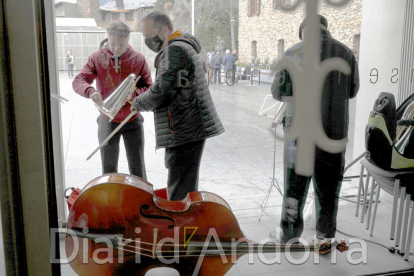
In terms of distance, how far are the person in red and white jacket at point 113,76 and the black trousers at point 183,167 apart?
0.79ft

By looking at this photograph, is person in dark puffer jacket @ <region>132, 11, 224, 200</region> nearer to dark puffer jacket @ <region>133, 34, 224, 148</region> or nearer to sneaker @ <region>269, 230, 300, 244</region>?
dark puffer jacket @ <region>133, 34, 224, 148</region>

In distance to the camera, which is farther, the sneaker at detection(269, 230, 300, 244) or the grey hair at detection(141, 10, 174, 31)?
the sneaker at detection(269, 230, 300, 244)

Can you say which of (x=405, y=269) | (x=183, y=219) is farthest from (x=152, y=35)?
(x=405, y=269)

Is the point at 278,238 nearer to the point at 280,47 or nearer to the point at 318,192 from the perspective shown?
the point at 318,192

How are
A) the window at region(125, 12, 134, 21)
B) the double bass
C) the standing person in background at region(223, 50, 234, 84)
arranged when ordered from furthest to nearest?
the standing person in background at region(223, 50, 234, 84) → the window at region(125, 12, 134, 21) → the double bass

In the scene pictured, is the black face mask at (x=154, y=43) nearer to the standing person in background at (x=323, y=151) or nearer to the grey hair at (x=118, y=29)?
the grey hair at (x=118, y=29)

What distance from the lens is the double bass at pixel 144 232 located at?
1615 millimetres

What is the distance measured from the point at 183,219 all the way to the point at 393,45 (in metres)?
1.69

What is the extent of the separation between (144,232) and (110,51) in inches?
31.5

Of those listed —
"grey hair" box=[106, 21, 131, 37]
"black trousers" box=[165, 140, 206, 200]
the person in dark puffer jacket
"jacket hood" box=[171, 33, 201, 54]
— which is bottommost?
"black trousers" box=[165, 140, 206, 200]

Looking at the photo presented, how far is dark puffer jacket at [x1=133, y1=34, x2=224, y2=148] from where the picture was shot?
177 centimetres

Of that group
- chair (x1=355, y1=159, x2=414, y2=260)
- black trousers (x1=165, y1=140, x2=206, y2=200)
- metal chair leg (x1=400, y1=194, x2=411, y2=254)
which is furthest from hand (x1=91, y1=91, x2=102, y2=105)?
metal chair leg (x1=400, y1=194, x2=411, y2=254)

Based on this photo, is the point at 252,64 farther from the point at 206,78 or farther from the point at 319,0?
the point at 319,0

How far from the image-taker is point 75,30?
1.68 m
